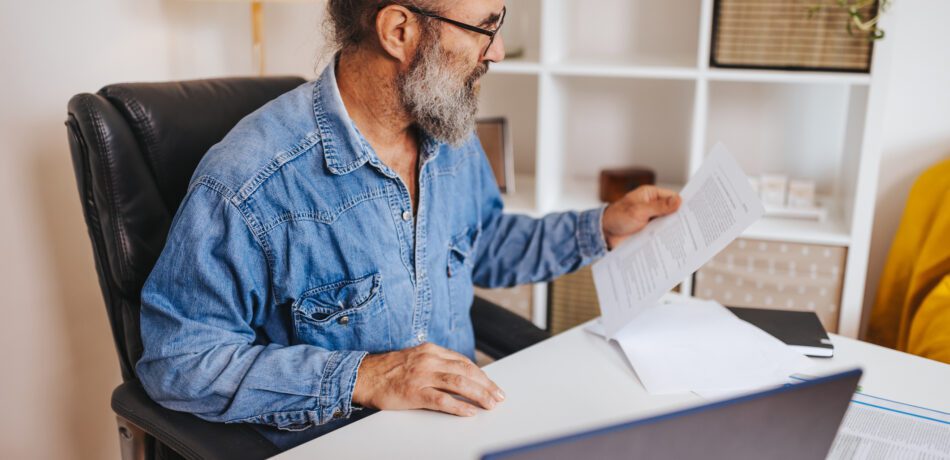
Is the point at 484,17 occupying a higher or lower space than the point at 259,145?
higher

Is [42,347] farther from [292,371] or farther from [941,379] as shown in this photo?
[941,379]

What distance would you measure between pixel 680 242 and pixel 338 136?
508mm

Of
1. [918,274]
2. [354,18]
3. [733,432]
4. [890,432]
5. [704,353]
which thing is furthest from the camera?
[918,274]

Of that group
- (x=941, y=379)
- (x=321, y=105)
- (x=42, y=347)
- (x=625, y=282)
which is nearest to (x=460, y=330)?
(x=625, y=282)

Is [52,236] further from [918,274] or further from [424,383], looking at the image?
[918,274]

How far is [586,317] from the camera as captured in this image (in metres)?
2.16

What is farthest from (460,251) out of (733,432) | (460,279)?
(733,432)

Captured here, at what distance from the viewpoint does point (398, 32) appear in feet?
3.84

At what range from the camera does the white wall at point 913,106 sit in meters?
2.01

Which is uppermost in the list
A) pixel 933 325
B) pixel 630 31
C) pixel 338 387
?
pixel 630 31

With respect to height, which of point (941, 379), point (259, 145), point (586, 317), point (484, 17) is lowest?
point (586, 317)

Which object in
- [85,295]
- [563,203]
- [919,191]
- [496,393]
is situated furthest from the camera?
[563,203]

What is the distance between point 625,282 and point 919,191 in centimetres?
114

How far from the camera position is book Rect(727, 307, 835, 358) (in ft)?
3.64
